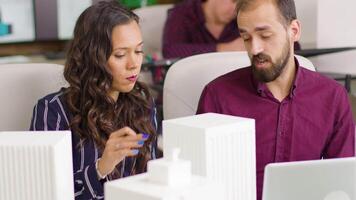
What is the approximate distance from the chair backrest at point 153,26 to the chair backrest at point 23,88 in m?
1.58

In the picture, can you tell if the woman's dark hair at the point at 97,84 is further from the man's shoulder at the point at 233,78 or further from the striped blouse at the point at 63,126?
the man's shoulder at the point at 233,78

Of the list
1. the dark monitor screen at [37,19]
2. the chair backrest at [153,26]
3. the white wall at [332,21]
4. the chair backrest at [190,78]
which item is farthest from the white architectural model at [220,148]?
the dark monitor screen at [37,19]

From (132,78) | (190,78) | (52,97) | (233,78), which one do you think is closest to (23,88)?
(52,97)

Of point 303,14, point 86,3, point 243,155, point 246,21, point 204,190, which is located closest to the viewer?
point 204,190

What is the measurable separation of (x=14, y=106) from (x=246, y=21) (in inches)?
24.8

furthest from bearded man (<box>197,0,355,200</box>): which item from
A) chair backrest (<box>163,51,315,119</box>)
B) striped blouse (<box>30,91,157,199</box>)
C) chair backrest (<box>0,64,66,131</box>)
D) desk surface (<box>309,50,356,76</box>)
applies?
desk surface (<box>309,50,356,76</box>)

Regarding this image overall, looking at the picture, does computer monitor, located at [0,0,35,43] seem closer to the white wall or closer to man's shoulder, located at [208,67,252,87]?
the white wall

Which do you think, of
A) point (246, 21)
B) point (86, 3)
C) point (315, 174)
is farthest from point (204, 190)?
point (86, 3)

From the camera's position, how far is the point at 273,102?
1.55m

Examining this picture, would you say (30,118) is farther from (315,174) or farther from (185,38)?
(185,38)

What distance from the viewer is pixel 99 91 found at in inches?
59.3

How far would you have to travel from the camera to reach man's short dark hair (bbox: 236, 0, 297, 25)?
1.48 meters

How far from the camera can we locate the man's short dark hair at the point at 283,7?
1479mm

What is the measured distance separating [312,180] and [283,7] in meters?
0.77
